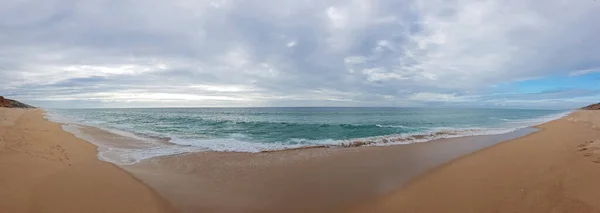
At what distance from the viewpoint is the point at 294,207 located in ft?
17.5

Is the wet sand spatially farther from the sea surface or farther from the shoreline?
the sea surface

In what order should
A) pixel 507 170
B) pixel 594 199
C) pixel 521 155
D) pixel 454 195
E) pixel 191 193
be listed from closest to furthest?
pixel 594 199
pixel 454 195
pixel 191 193
pixel 507 170
pixel 521 155

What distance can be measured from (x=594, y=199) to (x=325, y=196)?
4.71m

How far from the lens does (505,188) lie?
5.95 meters

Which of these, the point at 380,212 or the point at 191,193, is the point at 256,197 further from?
the point at 380,212

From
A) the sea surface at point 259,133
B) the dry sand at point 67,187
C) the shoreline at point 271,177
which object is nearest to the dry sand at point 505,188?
the shoreline at point 271,177

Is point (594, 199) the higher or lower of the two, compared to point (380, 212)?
higher

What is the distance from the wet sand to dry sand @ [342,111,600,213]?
590 millimetres

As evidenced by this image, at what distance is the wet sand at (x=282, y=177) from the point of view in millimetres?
5609

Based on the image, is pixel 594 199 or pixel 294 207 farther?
pixel 294 207

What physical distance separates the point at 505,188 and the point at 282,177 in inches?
196

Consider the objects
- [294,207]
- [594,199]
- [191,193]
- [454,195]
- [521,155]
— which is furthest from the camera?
[521,155]

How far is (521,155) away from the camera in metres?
9.81

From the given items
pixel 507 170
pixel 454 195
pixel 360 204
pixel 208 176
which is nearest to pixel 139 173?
pixel 208 176
